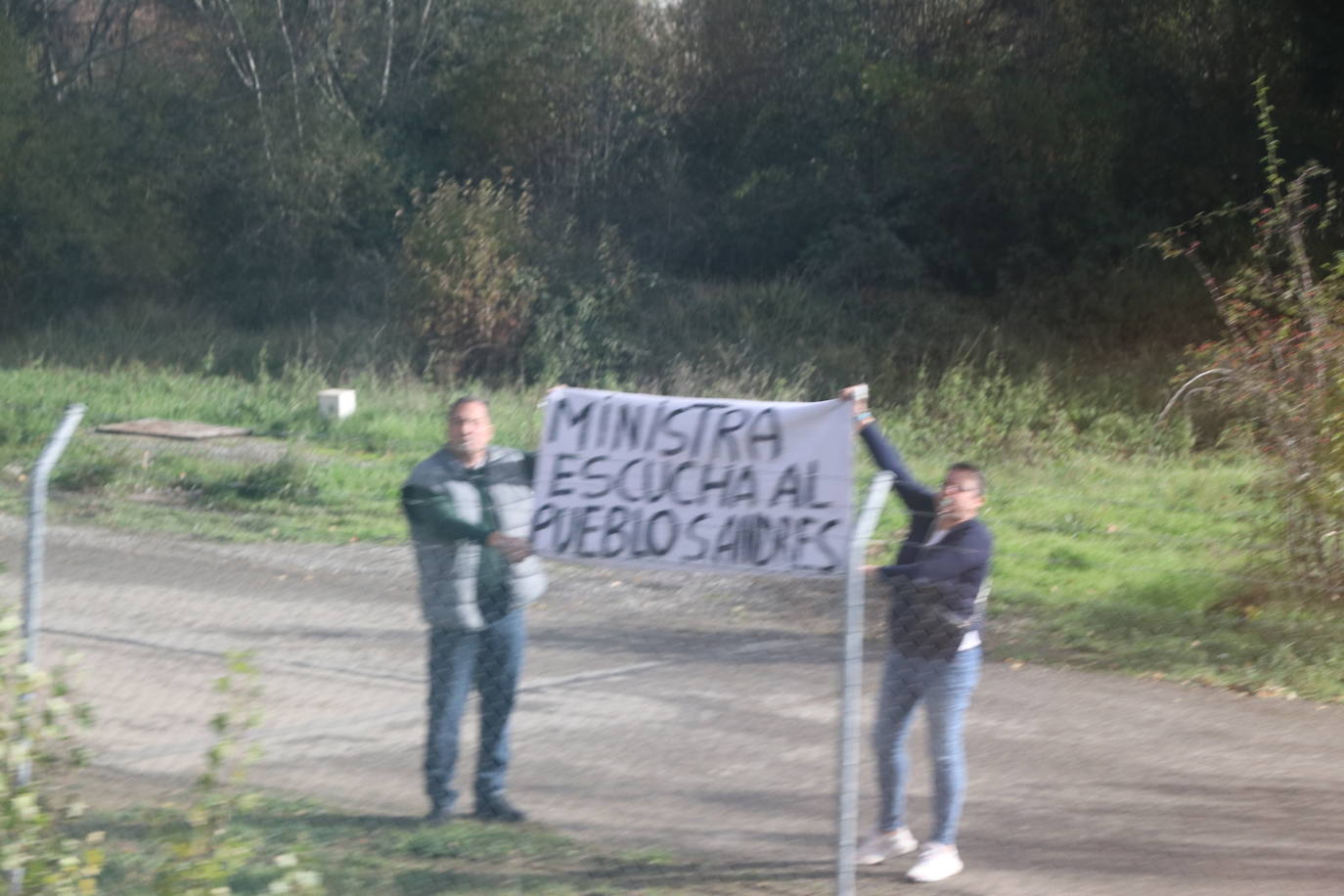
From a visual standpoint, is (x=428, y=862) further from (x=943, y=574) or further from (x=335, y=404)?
(x=335, y=404)

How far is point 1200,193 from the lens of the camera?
28.3 metres

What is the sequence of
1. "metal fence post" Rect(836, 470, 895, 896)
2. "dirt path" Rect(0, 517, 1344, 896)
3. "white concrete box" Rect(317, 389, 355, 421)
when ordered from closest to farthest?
1. "metal fence post" Rect(836, 470, 895, 896)
2. "dirt path" Rect(0, 517, 1344, 896)
3. "white concrete box" Rect(317, 389, 355, 421)

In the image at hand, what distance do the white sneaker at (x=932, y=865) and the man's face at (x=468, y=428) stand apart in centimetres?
218

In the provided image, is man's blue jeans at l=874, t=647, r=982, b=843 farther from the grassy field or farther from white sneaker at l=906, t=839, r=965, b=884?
the grassy field

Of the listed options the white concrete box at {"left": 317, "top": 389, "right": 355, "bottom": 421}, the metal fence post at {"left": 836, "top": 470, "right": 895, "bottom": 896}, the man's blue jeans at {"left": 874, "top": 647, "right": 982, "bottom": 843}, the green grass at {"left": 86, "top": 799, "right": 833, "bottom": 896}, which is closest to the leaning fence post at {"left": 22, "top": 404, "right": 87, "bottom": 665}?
the green grass at {"left": 86, "top": 799, "right": 833, "bottom": 896}

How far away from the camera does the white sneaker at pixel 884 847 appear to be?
18.8ft

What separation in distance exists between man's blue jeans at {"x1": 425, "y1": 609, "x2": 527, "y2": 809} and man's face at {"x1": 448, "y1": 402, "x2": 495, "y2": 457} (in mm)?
626

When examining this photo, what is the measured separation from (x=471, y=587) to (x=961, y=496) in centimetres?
179

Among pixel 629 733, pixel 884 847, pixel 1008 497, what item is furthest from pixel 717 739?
pixel 1008 497

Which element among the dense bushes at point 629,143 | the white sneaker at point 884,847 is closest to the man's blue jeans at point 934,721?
the white sneaker at point 884,847

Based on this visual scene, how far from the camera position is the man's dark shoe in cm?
571

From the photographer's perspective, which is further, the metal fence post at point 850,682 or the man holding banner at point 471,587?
the man holding banner at point 471,587

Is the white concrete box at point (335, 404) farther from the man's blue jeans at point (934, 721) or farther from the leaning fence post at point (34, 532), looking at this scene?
the man's blue jeans at point (934, 721)

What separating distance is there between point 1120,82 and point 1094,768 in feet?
79.9
